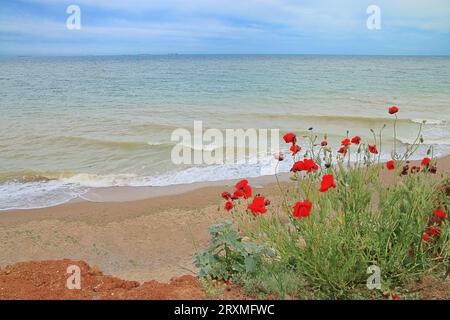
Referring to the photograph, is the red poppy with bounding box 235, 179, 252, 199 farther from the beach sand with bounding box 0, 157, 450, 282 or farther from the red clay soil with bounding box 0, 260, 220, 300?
the beach sand with bounding box 0, 157, 450, 282

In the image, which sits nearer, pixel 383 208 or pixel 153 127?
pixel 383 208

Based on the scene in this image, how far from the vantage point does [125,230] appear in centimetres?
622

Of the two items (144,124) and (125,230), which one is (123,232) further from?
(144,124)

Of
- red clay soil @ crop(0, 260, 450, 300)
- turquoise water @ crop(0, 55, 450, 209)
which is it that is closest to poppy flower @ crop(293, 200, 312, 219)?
red clay soil @ crop(0, 260, 450, 300)

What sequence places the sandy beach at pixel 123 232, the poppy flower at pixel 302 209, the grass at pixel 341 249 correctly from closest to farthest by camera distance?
1. the poppy flower at pixel 302 209
2. the grass at pixel 341 249
3. the sandy beach at pixel 123 232

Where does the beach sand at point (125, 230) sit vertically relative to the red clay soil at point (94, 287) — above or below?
below

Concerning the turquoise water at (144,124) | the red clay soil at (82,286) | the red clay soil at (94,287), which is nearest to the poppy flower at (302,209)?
the red clay soil at (94,287)

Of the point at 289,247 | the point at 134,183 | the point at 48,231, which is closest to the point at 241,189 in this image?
the point at 289,247

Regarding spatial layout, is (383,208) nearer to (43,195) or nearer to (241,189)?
(241,189)

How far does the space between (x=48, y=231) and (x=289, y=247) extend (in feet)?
14.5

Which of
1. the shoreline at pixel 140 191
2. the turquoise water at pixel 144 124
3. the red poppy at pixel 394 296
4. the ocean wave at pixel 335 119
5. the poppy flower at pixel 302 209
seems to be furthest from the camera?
the ocean wave at pixel 335 119

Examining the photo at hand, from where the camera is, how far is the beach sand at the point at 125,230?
532 centimetres

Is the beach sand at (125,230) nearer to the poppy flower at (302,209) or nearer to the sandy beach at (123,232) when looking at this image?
the sandy beach at (123,232)
